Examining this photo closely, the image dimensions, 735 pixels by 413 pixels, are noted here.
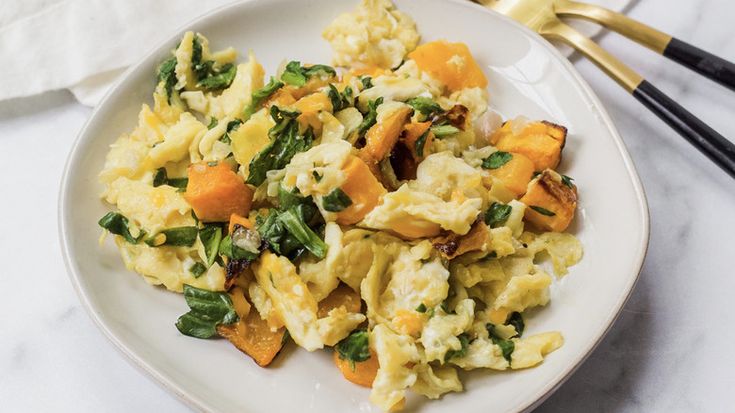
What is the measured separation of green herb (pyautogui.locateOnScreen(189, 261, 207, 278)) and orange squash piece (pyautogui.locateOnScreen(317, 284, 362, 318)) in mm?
469

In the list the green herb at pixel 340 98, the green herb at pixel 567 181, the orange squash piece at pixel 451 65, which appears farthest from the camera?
the orange squash piece at pixel 451 65

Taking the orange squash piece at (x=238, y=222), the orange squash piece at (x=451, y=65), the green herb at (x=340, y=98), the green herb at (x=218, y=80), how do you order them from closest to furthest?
the orange squash piece at (x=238, y=222)
the green herb at (x=340, y=98)
the orange squash piece at (x=451, y=65)
the green herb at (x=218, y=80)

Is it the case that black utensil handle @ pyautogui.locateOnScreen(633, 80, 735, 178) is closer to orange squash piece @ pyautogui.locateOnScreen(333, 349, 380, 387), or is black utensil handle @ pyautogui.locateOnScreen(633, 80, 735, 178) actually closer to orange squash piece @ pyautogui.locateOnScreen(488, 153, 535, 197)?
orange squash piece @ pyautogui.locateOnScreen(488, 153, 535, 197)

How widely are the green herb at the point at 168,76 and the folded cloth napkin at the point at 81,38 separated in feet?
1.61

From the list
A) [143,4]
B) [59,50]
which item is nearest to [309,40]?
A: [143,4]

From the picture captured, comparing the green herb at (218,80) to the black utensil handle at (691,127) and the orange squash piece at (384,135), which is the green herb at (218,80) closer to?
the orange squash piece at (384,135)

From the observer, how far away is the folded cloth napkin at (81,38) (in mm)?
3900

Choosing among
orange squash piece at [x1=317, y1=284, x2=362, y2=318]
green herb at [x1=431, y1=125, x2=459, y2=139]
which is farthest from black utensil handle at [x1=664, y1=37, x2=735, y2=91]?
orange squash piece at [x1=317, y1=284, x2=362, y2=318]

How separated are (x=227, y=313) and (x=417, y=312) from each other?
65 cm

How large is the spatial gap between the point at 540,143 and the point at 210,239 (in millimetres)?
1272

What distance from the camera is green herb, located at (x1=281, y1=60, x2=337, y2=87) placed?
125 inches

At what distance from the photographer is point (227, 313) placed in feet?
8.95

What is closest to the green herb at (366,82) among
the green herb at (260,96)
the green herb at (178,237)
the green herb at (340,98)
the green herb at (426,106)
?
the green herb at (340,98)

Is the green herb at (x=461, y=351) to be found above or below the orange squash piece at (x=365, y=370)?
above
